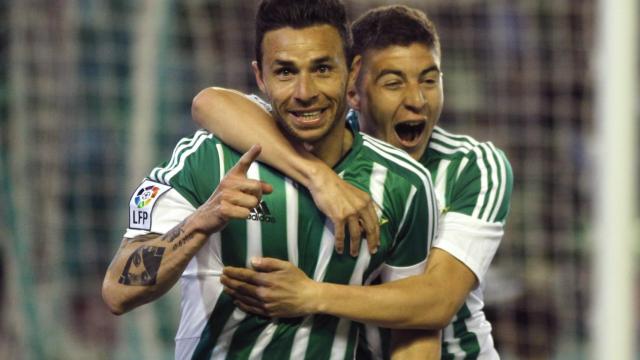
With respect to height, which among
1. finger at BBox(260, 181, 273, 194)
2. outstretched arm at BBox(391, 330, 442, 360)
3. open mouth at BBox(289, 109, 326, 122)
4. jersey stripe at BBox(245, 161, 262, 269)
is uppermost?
open mouth at BBox(289, 109, 326, 122)

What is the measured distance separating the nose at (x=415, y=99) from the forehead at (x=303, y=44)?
41cm

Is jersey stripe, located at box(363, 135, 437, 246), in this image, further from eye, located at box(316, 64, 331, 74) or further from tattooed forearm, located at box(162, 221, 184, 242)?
tattooed forearm, located at box(162, 221, 184, 242)

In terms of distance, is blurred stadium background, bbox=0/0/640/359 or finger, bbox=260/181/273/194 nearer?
finger, bbox=260/181/273/194

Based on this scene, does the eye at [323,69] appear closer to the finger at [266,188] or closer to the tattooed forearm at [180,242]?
Answer: the finger at [266,188]

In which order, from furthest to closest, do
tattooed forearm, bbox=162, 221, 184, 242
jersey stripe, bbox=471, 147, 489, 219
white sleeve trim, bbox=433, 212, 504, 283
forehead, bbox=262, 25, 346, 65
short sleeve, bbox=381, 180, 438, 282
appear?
jersey stripe, bbox=471, 147, 489, 219
white sleeve trim, bbox=433, 212, 504, 283
short sleeve, bbox=381, 180, 438, 282
forehead, bbox=262, 25, 346, 65
tattooed forearm, bbox=162, 221, 184, 242

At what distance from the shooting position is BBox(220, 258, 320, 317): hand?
2494mm

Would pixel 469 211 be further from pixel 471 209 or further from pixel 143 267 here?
pixel 143 267

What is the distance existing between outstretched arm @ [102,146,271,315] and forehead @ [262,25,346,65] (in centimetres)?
25

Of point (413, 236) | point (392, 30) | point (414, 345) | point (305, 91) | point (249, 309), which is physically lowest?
point (414, 345)

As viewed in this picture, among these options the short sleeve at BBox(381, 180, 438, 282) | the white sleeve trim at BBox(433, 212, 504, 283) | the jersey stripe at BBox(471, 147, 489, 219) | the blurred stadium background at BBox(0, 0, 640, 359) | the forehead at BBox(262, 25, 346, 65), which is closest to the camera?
the forehead at BBox(262, 25, 346, 65)

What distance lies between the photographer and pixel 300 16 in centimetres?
259

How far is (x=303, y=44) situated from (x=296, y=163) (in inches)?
9.6

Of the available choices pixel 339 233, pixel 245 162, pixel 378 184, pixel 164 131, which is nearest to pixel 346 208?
pixel 339 233

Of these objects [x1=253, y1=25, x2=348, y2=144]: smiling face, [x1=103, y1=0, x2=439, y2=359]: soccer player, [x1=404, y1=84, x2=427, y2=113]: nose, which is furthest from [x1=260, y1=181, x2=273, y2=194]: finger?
[x1=404, y1=84, x2=427, y2=113]: nose
